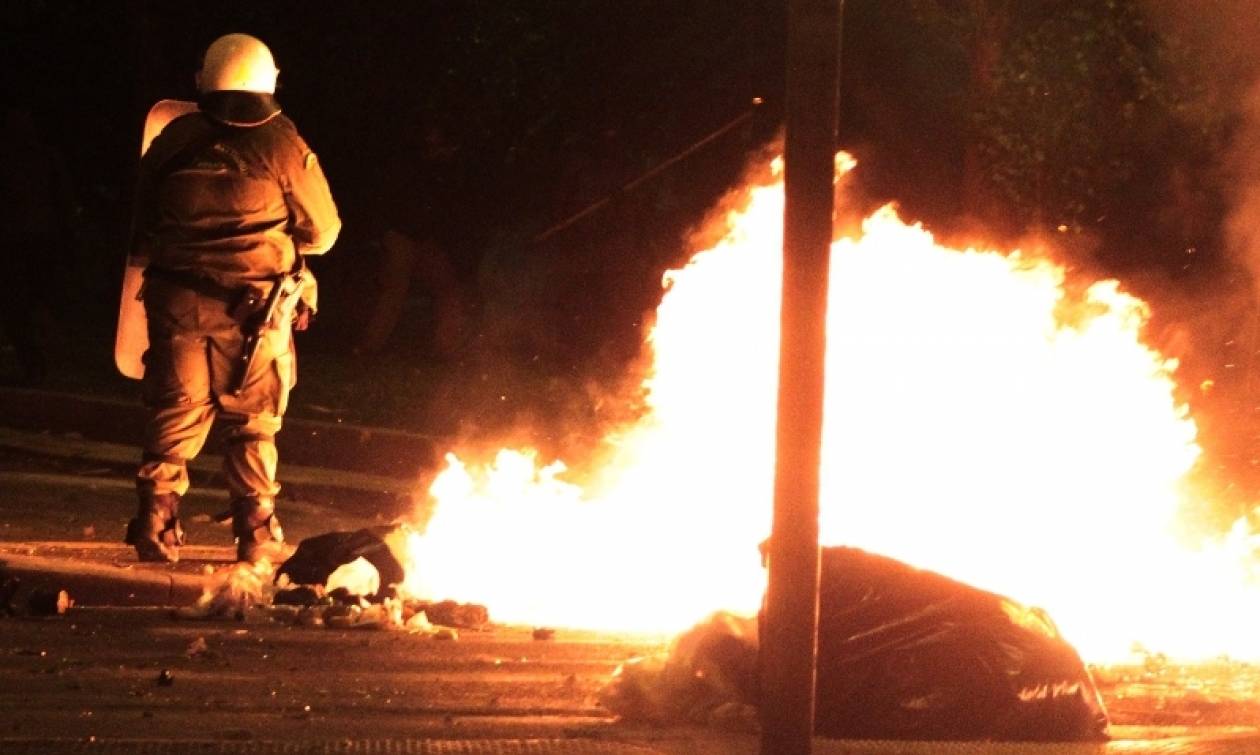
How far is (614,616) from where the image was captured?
9133 mm

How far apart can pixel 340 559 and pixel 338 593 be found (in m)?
0.18

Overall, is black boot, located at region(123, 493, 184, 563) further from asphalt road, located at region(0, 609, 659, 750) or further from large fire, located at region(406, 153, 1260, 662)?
large fire, located at region(406, 153, 1260, 662)

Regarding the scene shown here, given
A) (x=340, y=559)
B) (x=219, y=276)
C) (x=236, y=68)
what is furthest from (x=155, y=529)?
(x=236, y=68)

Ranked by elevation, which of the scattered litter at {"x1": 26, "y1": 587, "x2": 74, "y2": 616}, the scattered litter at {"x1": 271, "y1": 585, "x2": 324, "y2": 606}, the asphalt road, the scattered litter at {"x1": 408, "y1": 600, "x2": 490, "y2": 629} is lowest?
the asphalt road

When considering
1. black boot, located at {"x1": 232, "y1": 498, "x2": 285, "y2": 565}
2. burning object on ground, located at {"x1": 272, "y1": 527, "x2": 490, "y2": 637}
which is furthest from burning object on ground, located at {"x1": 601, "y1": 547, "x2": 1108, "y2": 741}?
black boot, located at {"x1": 232, "y1": 498, "x2": 285, "y2": 565}

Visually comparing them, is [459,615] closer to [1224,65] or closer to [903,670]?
[903,670]

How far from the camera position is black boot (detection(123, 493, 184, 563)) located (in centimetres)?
932

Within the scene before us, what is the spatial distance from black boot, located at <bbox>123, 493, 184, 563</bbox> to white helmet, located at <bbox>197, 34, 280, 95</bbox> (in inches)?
65.0

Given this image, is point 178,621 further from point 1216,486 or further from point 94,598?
point 1216,486

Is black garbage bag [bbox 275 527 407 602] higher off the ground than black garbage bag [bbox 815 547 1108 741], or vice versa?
black garbage bag [bbox 275 527 407 602]

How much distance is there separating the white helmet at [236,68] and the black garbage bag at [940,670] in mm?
3335

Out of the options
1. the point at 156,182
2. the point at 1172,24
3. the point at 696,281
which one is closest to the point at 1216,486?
the point at 1172,24

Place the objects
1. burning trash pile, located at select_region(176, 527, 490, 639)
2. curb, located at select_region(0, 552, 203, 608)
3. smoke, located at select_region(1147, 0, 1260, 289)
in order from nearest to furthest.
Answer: burning trash pile, located at select_region(176, 527, 490, 639) → curb, located at select_region(0, 552, 203, 608) → smoke, located at select_region(1147, 0, 1260, 289)

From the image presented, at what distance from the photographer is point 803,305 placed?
5852mm
